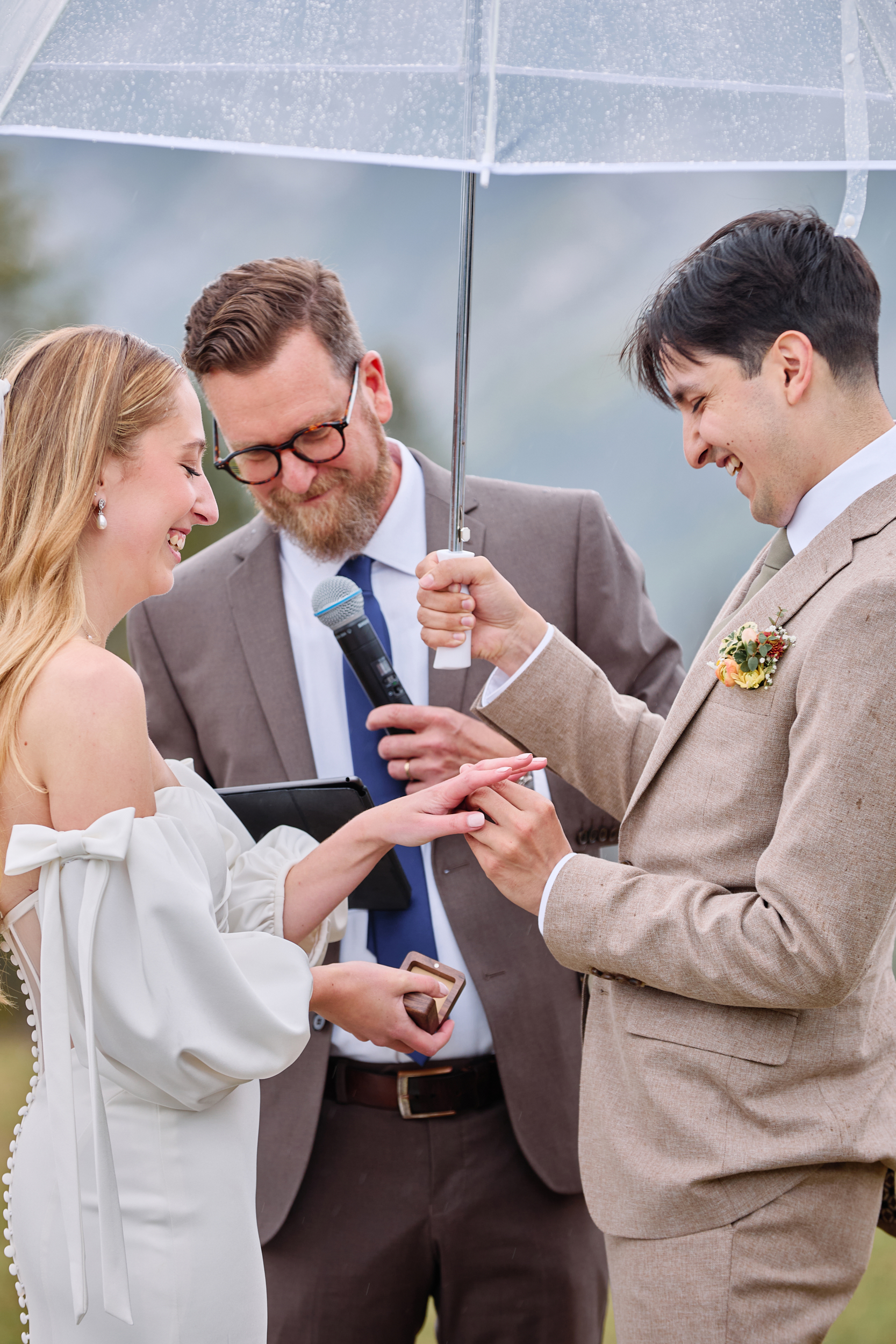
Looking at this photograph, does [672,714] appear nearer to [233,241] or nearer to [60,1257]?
[60,1257]

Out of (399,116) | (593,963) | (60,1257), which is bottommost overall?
(60,1257)

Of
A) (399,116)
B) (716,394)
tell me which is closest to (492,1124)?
(716,394)

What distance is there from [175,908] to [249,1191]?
46 centimetres

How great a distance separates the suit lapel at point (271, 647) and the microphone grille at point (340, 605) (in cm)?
33

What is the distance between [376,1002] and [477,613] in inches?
27.2

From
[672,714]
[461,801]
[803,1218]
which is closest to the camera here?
[803,1218]

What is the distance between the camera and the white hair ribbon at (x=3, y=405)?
1590 mm

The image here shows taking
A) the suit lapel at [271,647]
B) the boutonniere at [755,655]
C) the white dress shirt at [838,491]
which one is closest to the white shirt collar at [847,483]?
the white dress shirt at [838,491]

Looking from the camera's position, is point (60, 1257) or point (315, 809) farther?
point (315, 809)

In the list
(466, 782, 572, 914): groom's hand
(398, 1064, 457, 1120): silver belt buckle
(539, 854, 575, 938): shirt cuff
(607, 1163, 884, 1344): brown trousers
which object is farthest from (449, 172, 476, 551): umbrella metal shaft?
(607, 1163, 884, 1344): brown trousers

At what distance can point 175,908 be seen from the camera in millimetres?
1432

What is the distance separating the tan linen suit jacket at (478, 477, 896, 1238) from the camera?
140cm

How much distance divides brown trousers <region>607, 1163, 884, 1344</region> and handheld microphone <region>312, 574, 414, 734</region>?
100cm

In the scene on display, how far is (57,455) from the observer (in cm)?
160
